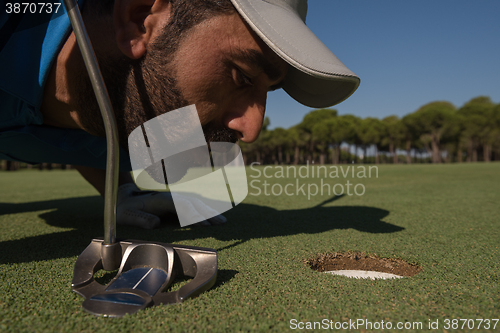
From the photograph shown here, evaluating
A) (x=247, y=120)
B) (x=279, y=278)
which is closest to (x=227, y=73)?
(x=247, y=120)

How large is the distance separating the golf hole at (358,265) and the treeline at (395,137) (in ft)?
91.2

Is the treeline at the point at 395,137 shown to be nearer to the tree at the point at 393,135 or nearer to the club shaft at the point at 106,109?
the tree at the point at 393,135

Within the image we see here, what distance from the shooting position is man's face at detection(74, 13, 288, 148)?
3.33 feet

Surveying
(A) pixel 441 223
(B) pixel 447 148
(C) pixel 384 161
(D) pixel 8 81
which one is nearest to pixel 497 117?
(B) pixel 447 148

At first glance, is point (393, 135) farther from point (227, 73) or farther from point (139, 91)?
point (139, 91)

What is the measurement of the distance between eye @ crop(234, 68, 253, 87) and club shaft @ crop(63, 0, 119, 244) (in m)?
0.45

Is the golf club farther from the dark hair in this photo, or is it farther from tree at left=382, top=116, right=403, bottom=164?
tree at left=382, top=116, right=403, bottom=164

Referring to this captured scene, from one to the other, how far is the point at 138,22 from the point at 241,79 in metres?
0.43

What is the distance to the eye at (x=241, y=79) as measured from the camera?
107 centimetres

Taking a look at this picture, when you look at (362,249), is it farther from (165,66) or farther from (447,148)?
(447,148)

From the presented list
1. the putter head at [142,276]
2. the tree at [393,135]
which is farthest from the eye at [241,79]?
the tree at [393,135]

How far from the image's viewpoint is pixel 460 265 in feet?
3.48

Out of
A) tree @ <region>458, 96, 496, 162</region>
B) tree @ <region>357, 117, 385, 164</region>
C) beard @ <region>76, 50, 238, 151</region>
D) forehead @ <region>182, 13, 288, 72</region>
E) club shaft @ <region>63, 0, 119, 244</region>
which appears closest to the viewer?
club shaft @ <region>63, 0, 119, 244</region>

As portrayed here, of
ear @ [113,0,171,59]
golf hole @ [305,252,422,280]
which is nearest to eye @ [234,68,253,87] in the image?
ear @ [113,0,171,59]
